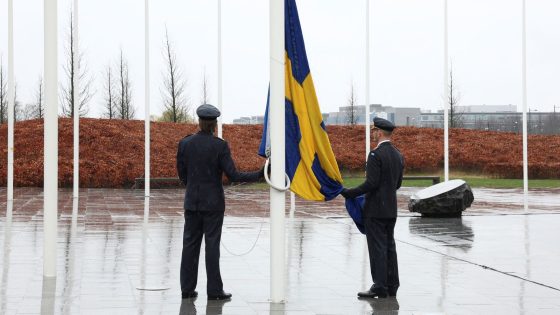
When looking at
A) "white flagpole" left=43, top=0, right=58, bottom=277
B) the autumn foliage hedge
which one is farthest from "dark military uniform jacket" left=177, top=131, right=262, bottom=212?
the autumn foliage hedge

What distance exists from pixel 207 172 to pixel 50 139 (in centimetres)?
221

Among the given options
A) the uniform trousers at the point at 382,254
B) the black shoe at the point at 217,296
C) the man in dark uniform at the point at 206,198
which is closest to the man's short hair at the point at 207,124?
the man in dark uniform at the point at 206,198

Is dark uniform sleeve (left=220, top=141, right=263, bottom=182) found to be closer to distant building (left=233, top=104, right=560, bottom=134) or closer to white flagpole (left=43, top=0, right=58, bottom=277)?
white flagpole (left=43, top=0, right=58, bottom=277)

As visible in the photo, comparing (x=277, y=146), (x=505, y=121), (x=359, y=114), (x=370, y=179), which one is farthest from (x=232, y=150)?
(x=505, y=121)

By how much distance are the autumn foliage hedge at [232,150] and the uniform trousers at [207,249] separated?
27009 mm

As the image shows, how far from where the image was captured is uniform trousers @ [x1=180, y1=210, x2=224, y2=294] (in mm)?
8867

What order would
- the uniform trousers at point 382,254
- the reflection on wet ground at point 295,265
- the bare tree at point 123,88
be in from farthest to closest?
the bare tree at point 123,88
the uniform trousers at point 382,254
the reflection on wet ground at point 295,265

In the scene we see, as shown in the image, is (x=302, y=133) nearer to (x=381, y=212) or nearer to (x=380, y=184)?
(x=380, y=184)

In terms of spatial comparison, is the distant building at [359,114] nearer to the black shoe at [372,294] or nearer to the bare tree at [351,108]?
the bare tree at [351,108]

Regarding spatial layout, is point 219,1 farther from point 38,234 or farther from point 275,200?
point 275,200

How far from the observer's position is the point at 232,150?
4378 cm

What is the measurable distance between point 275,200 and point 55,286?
2768 millimetres

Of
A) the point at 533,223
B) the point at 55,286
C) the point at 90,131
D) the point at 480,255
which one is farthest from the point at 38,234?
the point at 90,131

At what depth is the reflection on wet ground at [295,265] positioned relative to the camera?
8609 millimetres
